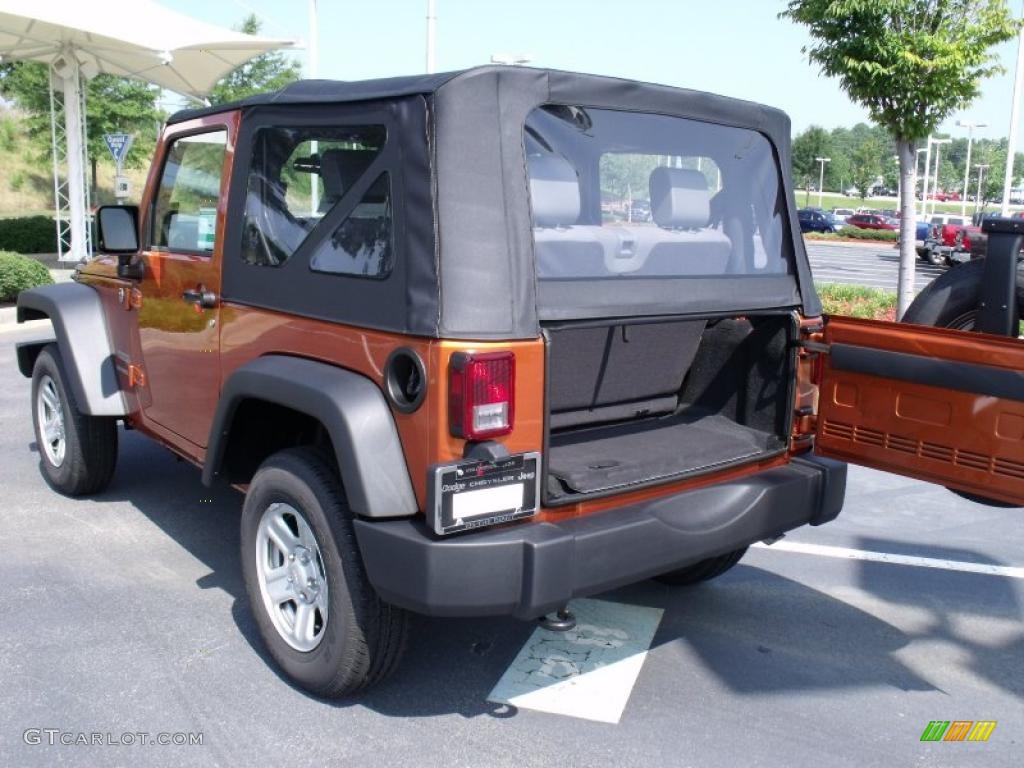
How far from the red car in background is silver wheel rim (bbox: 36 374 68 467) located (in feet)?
182

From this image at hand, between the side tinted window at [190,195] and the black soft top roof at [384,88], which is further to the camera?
the side tinted window at [190,195]

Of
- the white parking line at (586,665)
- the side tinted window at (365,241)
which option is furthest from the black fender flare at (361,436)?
the white parking line at (586,665)

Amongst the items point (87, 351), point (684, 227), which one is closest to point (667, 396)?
point (684, 227)

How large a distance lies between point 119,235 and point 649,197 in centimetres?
238

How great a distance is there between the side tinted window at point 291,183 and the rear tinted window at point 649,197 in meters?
0.63

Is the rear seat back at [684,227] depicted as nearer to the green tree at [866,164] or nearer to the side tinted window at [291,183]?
the side tinted window at [291,183]

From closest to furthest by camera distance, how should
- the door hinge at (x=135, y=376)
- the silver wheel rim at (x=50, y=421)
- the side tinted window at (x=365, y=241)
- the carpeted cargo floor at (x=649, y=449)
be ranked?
the side tinted window at (x=365, y=241)
the carpeted cargo floor at (x=649, y=449)
the door hinge at (x=135, y=376)
the silver wheel rim at (x=50, y=421)

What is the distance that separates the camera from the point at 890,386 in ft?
11.2

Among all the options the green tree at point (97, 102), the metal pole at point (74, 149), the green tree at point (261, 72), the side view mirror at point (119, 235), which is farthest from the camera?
the green tree at point (261, 72)

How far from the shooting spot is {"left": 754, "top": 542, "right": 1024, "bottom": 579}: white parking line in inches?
184

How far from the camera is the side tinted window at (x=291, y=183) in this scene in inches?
125

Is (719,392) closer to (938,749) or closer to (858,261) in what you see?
(938,749)

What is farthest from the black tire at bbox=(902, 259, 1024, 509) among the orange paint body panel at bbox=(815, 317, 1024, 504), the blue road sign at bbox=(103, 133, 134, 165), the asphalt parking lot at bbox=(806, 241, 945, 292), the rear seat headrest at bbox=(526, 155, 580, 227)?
the blue road sign at bbox=(103, 133, 134, 165)

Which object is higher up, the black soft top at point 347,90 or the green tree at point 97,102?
the green tree at point 97,102
